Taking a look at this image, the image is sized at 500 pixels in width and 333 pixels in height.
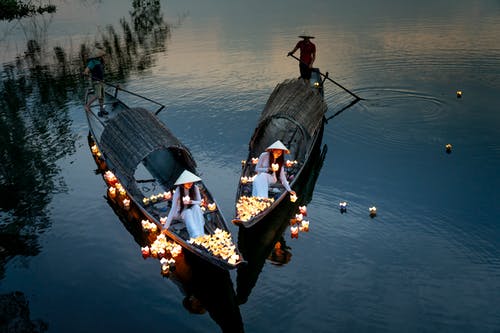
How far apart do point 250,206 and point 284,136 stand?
471 centimetres

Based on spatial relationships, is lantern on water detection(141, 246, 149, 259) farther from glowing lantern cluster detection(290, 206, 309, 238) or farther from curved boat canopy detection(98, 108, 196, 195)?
glowing lantern cluster detection(290, 206, 309, 238)

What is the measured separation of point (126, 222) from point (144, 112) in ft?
9.77

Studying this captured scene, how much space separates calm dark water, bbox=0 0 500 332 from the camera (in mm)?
7738

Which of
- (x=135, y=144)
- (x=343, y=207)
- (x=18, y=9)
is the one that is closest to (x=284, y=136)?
(x=343, y=207)

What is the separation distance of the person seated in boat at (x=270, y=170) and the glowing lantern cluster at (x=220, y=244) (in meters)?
1.72

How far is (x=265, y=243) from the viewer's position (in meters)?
9.60

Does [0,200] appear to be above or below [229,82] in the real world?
below

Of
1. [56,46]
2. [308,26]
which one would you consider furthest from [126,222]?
[308,26]

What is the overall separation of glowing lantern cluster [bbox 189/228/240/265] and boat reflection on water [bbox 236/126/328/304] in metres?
1.00

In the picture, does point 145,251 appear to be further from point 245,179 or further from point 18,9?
point 18,9

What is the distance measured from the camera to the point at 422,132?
14.0 meters

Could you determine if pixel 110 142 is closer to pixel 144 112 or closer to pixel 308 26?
pixel 144 112

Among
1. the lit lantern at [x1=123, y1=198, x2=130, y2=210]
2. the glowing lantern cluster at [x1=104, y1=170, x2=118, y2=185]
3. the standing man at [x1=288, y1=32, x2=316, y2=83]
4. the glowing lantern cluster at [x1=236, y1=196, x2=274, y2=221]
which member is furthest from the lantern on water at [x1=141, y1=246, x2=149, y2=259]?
the standing man at [x1=288, y1=32, x2=316, y2=83]

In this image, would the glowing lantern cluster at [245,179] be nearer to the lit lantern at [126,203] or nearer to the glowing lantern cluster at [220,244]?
the glowing lantern cluster at [220,244]
